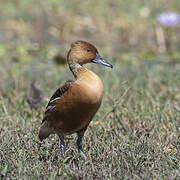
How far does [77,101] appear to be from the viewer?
440 cm

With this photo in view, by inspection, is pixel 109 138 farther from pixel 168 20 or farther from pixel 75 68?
pixel 168 20

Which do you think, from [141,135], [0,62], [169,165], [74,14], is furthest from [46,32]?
[169,165]


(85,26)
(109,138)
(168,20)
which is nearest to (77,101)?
(109,138)

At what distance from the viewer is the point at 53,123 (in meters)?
4.73

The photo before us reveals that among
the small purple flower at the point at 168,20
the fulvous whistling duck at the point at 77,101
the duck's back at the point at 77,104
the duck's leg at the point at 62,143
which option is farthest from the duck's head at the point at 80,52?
the small purple flower at the point at 168,20

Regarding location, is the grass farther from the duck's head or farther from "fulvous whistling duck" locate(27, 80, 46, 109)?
the duck's head

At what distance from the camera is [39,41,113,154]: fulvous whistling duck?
4.36m

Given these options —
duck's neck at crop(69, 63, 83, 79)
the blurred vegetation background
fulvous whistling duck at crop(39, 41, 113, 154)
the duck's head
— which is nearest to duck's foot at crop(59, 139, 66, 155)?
fulvous whistling duck at crop(39, 41, 113, 154)

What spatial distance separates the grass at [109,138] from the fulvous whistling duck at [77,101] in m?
0.17

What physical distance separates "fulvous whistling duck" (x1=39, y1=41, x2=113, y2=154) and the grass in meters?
0.17

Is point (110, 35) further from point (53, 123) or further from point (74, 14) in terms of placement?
point (53, 123)

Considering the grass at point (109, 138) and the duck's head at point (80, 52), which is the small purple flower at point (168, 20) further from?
the duck's head at point (80, 52)

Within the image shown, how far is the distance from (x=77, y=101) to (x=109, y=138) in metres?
0.69

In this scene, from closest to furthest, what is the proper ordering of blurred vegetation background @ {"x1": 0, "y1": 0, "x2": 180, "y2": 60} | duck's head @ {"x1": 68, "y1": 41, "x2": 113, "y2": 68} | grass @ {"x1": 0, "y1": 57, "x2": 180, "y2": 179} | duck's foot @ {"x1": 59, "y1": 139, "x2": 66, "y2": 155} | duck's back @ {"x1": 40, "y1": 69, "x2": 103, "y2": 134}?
grass @ {"x1": 0, "y1": 57, "x2": 180, "y2": 179}, duck's back @ {"x1": 40, "y1": 69, "x2": 103, "y2": 134}, duck's foot @ {"x1": 59, "y1": 139, "x2": 66, "y2": 155}, duck's head @ {"x1": 68, "y1": 41, "x2": 113, "y2": 68}, blurred vegetation background @ {"x1": 0, "y1": 0, "x2": 180, "y2": 60}
